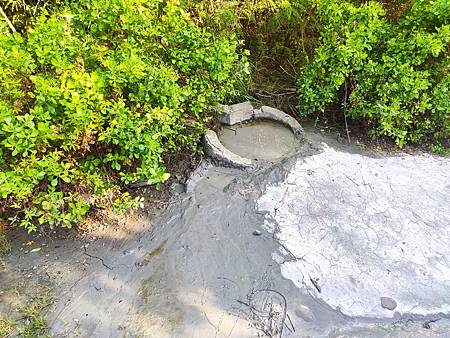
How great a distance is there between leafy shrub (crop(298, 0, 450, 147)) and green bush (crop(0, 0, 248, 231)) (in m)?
1.16

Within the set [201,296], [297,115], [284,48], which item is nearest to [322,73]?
[297,115]

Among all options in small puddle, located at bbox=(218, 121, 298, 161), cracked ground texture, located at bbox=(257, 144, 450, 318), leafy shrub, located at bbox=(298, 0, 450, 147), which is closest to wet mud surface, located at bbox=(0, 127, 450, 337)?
cracked ground texture, located at bbox=(257, 144, 450, 318)

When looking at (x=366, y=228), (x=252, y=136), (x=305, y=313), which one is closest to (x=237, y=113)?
(x=252, y=136)

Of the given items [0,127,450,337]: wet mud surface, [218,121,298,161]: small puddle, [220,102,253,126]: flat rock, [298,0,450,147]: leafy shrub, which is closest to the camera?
[0,127,450,337]: wet mud surface

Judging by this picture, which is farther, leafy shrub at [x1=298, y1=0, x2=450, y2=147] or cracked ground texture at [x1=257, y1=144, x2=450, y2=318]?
leafy shrub at [x1=298, y1=0, x2=450, y2=147]

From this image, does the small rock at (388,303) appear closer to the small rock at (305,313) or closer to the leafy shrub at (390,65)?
the small rock at (305,313)

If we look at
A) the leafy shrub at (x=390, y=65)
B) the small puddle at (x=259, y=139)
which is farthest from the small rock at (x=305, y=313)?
the leafy shrub at (x=390, y=65)

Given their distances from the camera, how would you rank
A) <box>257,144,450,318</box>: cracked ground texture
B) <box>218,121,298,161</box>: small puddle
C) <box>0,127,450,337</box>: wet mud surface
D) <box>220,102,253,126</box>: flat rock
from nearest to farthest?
<box>0,127,450,337</box>: wet mud surface → <box>257,144,450,318</box>: cracked ground texture → <box>218,121,298,161</box>: small puddle → <box>220,102,253,126</box>: flat rock

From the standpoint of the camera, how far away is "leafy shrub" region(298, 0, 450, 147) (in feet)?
11.6

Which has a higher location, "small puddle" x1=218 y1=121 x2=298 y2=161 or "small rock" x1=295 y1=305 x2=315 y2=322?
"small puddle" x1=218 y1=121 x2=298 y2=161

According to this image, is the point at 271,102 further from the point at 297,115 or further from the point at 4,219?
the point at 4,219

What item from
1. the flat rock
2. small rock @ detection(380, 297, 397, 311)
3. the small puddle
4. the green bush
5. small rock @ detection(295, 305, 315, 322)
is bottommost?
small rock @ detection(380, 297, 397, 311)

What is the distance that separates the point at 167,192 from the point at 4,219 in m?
1.30

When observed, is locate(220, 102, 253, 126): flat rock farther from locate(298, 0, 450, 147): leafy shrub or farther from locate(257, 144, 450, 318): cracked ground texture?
locate(257, 144, 450, 318): cracked ground texture
